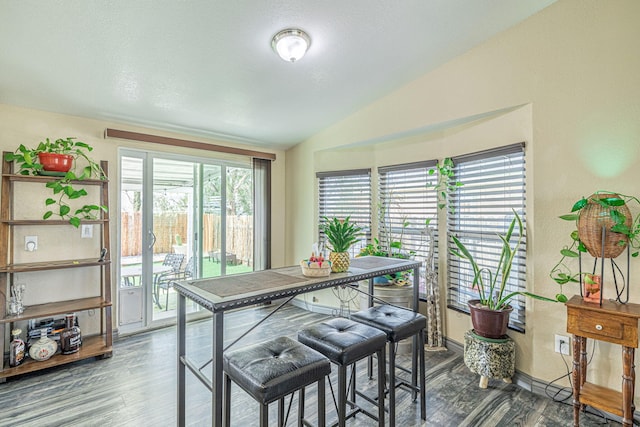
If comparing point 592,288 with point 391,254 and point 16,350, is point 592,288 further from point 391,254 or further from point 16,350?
point 16,350

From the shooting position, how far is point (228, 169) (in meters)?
4.37

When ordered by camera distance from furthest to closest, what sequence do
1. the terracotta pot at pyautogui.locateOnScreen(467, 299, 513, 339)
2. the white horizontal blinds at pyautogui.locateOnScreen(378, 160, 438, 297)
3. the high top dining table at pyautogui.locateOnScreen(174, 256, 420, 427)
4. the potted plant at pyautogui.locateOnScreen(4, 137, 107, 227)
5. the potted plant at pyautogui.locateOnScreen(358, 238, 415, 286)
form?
the white horizontal blinds at pyautogui.locateOnScreen(378, 160, 438, 297) < the potted plant at pyautogui.locateOnScreen(358, 238, 415, 286) < the potted plant at pyautogui.locateOnScreen(4, 137, 107, 227) < the terracotta pot at pyautogui.locateOnScreen(467, 299, 513, 339) < the high top dining table at pyautogui.locateOnScreen(174, 256, 420, 427)

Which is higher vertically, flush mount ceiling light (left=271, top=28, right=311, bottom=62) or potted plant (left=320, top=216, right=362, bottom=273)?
flush mount ceiling light (left=271, top=28, right=311, bottom=62)

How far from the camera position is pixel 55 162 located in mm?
2787

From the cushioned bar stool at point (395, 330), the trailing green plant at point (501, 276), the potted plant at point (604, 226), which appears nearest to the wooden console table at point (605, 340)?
the potted plant at point (604, 226)

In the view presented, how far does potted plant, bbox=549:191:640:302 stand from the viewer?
1.93 m

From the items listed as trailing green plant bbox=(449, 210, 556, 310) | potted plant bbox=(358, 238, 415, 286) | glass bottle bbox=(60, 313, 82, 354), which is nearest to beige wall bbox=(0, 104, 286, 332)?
glass bottle bbox=(60, 313, 82, 354)

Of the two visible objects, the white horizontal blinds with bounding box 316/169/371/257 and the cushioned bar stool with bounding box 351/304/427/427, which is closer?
the cushioned bar stool with bounding box 351/304/427/427

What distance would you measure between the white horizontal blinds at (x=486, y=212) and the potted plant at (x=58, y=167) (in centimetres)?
355

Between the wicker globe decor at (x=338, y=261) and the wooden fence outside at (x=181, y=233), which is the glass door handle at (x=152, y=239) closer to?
the wooden fence outside at (x=181, y=233)

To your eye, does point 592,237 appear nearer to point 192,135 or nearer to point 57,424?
point 57,424

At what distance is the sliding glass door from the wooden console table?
147 inches

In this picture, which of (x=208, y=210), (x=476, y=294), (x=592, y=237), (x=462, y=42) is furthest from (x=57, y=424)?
(x=462, y=42)

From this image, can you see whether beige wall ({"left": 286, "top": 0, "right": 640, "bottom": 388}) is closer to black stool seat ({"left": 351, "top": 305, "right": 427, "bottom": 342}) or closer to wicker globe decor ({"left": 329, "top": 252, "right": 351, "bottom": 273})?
black stool seat ({"left": 351, "top": 305, "right": 427, "bottom": 342})
